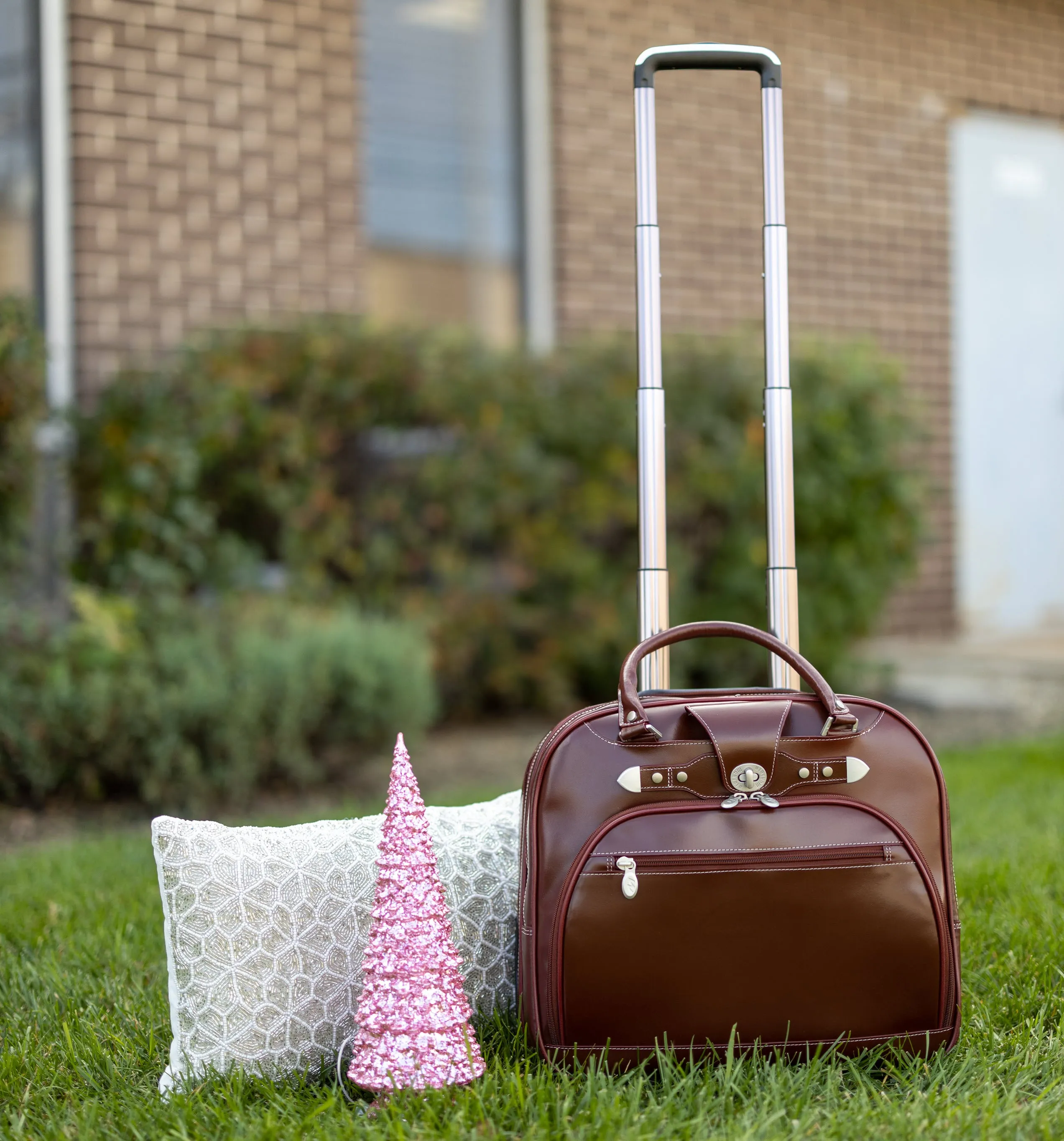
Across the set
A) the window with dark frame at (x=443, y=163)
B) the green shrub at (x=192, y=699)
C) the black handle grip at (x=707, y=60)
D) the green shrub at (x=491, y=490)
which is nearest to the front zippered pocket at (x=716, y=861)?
the black handle grip at (x=707, y=60)

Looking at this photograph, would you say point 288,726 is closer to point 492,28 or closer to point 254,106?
point 254,106

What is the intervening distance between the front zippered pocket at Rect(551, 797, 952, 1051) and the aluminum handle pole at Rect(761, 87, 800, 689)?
1.14 ft

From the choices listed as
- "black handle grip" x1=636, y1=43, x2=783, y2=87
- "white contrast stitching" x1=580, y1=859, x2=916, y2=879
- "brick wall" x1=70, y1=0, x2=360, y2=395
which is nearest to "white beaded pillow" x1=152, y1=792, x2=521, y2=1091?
"white contrast stitching" x1=580, y1=859, x2=916, y2=879

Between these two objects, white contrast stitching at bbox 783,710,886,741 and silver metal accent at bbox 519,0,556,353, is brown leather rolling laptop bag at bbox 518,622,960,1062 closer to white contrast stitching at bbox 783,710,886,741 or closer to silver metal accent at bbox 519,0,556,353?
white contrast stitching at bbox 783,710,886,741

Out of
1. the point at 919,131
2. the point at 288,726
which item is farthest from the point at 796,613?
the point at 919,131

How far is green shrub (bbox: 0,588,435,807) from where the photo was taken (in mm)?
3779

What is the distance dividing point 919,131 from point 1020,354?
147cm

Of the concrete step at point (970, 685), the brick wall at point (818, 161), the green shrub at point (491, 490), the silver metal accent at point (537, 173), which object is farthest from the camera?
the brick wall at point (818, 161)

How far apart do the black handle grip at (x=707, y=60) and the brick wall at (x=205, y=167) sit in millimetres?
3542

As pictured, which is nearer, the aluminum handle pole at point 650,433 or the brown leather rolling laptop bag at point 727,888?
the brown leather rolling laptop bag at point 727,888

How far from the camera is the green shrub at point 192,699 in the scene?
378cm

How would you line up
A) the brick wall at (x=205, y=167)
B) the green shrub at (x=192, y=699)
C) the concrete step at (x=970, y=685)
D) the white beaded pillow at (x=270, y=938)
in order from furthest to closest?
the concrete step at (x=970, y=685), the brick wall at (x=205, y=167), the green shrub at (x=192, y=699), the white beaded pillow at (x=270, y=938)

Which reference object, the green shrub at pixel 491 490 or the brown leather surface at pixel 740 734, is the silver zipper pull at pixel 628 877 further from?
the green shrub at pixel 491 490

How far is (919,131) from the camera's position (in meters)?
7.84
